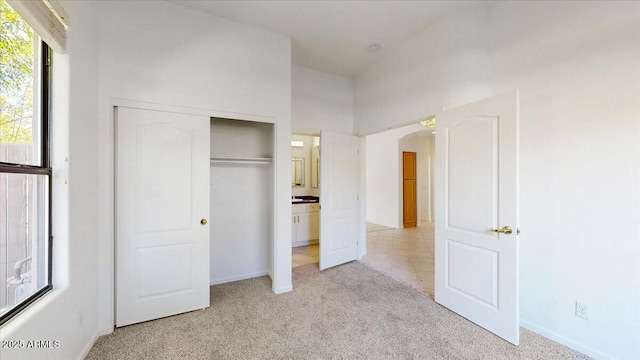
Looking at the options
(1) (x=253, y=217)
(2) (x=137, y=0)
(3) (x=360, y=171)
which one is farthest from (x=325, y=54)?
(1) (x=253, y=217)

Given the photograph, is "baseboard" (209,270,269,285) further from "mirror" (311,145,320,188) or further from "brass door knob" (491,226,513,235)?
"brass door knob" (491,226,513,235)

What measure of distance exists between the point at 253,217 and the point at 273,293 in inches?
41.5

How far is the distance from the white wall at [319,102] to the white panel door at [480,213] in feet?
6.45

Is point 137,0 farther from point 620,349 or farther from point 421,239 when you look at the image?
point 421,239

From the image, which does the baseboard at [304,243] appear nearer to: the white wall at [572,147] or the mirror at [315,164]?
the mirror at [315,164]

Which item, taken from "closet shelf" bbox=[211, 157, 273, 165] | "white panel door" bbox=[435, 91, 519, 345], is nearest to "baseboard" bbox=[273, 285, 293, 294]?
"closet shelf" bbox=[211, 157, 273, 165]

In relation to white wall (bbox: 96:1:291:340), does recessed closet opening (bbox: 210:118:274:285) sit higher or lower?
lower

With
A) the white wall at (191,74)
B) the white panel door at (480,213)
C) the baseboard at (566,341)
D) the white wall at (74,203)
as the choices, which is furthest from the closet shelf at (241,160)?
the baseboard at (566,341)

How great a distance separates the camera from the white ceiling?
2.63m

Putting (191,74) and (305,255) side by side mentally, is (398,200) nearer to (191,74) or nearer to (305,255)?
(305,255)

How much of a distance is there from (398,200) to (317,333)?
17.3 feet

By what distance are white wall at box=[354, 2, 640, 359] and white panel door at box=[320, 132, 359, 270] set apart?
1791 mm

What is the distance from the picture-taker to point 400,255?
4.62 m

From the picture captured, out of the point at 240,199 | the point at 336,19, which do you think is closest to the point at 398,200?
the point at 240,199
